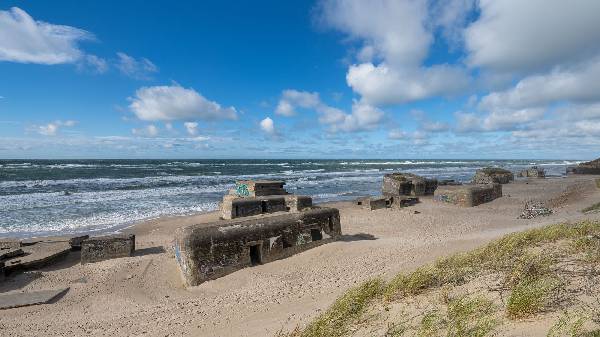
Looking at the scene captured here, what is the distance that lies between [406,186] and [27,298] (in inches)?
1006

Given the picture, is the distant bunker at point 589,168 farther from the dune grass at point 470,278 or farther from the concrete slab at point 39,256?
the concrete slab at point 39,256

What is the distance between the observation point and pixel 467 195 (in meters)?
25.2

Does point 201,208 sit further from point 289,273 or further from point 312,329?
point 312,329

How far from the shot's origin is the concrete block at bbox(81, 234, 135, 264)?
13.4 metres

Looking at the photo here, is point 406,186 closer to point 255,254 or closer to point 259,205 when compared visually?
point 259,205

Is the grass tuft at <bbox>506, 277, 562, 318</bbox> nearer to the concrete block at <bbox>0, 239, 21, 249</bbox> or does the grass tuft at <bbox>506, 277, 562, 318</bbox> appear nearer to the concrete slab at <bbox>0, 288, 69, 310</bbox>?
the concrete slab at <bbox>0, 288, 69, 310</bbox>

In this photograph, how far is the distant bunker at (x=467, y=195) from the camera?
82.5 feet

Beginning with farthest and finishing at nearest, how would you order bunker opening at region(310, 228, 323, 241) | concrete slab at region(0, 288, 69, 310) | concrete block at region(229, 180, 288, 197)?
concrete block at region(229, 180, 288, 197)
bunker opening at region(310, 228, 323, 241)
concrete slab at region(0, 288, 69, 310)

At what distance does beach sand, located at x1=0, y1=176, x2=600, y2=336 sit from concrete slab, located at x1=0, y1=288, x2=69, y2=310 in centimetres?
24

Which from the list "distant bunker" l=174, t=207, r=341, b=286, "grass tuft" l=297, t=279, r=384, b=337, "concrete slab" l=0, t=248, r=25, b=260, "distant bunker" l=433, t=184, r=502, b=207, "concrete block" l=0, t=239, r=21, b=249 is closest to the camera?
"grass tuft" l=297, t=279, r=384, b=337

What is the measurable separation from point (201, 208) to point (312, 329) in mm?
22739

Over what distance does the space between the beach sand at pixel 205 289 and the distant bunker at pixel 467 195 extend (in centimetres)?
846

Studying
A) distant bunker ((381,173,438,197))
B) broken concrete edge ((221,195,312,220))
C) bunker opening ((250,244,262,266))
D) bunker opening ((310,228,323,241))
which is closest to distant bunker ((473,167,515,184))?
distant bunker ((381,173,438,197))

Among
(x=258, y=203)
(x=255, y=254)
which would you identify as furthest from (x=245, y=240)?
(x=258, y=203)
